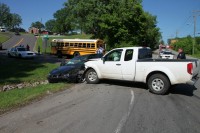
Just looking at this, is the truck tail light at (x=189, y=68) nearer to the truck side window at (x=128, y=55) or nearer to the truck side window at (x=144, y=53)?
the truck side window at (x=144, y=53)

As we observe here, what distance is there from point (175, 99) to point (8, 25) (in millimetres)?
175073

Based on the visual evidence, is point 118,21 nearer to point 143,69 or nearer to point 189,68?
point 143,69

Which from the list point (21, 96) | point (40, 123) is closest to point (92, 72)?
point (21, 96)

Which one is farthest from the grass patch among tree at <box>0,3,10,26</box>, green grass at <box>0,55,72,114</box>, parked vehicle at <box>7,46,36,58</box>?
tree at <box>0,3,10,26</box>

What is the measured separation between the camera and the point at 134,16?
4766 cm

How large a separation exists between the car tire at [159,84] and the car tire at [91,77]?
3.16 m

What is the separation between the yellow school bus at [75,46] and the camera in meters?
34.3

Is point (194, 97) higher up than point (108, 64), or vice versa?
point (108, 64)

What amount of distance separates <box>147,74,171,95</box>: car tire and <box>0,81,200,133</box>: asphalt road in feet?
1.00

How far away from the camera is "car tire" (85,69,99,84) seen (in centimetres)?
1316

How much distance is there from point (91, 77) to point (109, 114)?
19.2 feet

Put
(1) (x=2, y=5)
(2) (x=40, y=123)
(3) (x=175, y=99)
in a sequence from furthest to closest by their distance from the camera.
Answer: (1) (x=2, y=5), (3) (x=175, y=99), (2) (x=40, y=123)

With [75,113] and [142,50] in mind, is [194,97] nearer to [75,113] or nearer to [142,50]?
[142,50]

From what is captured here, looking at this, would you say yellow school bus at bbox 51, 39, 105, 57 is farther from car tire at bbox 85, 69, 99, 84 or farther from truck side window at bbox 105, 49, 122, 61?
truck side window at bbox 105, 49, 122, 61
